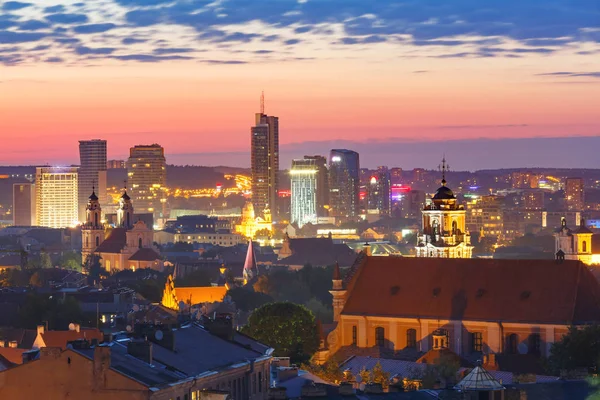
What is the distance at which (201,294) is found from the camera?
158250 mm

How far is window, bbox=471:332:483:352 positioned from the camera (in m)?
91.2

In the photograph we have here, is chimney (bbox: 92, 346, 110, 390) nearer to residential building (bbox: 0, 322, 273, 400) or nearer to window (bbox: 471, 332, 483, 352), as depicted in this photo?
residential building (bbox: 0, 322, 273, 400)

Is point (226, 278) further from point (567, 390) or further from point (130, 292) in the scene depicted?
point (567, 390)

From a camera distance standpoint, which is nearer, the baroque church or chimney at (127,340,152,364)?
chimney at (127,340,152,364)

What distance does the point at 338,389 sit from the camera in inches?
2282

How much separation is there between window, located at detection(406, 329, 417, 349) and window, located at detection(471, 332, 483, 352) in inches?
113

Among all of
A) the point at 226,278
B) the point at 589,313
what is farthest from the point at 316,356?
the point at 226,278

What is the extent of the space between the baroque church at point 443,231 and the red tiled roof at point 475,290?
55.4 feet

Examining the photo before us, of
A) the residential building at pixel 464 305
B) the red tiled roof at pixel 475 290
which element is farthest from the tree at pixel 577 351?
the red tiled roof at pixel 475 290

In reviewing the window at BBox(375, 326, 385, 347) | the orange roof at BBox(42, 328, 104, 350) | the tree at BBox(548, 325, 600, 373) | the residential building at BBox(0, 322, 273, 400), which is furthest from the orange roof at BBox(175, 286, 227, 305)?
the residential building at BBox(0, 322, 273, 400)

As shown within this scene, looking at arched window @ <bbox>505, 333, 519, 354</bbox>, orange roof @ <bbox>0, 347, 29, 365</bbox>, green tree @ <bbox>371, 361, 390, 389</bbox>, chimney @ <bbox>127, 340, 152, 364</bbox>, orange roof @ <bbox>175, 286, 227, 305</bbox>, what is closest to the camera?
chimney @ <bbox>127, 340, 152, 364</bbox>

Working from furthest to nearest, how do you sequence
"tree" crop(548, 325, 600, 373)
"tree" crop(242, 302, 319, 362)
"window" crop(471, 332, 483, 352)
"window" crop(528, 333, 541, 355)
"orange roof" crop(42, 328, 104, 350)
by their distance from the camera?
1. "window" crop(471, 332, 483, 352)
2. "tree" crop(242, 302, 319, 362)
3. "window" crop(528, 333, 541, 355)
4. "orange roof" crop(42, 328, 104, 350)
5. "tree" crop(548, 325, 600, 373)

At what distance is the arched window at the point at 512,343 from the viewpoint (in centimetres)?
9050

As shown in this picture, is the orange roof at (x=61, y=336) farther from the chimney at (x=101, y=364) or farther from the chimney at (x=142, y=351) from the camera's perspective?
the chimney at (x=101, y=364)
